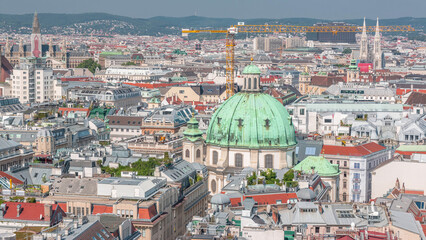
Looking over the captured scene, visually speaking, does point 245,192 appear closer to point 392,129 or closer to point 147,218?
point 147,218

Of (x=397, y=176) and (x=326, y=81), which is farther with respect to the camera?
(x=326, y=81)

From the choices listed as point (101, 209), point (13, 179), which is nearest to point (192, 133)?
point (13, 179)

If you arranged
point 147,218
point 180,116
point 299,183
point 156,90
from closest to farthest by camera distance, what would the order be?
point 147,218
point 299,183
point 180,116
point 156,90

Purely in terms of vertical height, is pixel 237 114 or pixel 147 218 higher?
pixel 237 114

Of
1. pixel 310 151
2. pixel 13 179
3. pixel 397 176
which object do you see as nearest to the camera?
pixel 13 179

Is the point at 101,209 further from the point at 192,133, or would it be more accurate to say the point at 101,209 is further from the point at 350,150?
the point at 350,150

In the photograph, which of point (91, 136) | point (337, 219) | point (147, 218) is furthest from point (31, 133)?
point (337, 219)

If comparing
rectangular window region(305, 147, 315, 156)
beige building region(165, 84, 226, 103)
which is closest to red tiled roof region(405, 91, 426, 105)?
beige building region(165, 84, 226, 103)
